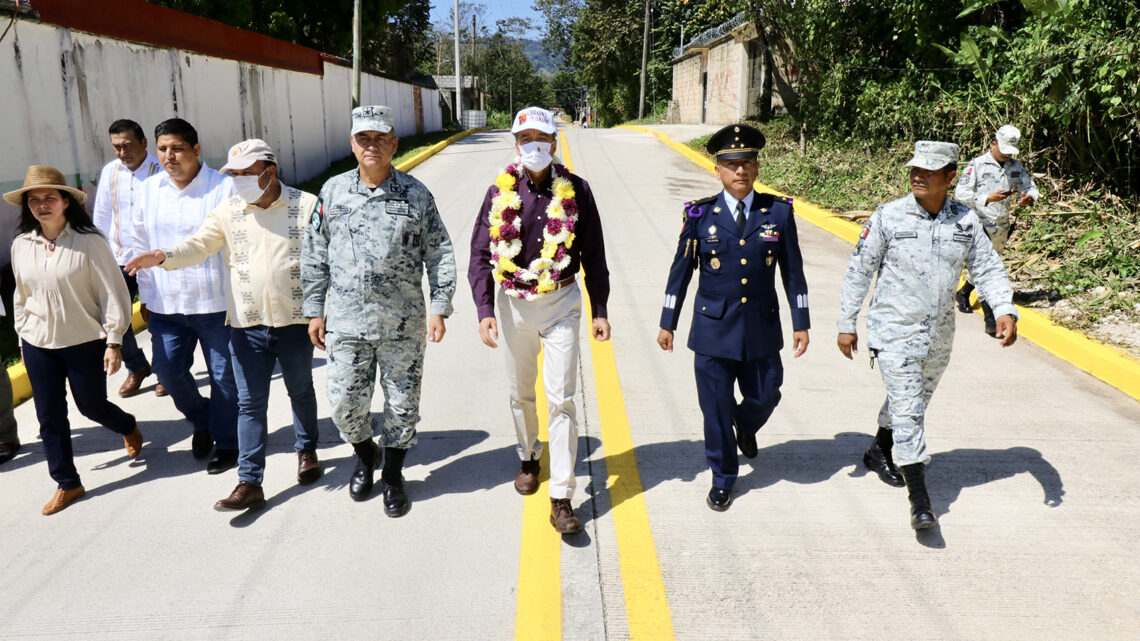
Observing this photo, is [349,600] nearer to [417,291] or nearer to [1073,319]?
[417,291]

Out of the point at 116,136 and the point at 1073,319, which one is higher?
the point at 116,136

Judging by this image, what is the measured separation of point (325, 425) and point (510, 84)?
287 ft

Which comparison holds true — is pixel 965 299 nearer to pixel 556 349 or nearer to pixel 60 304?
pixel 556 349

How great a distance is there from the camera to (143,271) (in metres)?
4.75

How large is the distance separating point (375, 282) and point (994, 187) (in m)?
6.07

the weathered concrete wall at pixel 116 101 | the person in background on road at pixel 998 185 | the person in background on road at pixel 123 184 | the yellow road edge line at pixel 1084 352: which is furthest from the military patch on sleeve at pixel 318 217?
the weathered concrete wall at pixel 116 101

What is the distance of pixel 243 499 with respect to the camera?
4043mm

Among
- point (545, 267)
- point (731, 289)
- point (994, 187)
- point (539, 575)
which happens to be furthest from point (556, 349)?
point (994, 187)

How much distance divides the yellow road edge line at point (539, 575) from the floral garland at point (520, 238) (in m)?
1.06

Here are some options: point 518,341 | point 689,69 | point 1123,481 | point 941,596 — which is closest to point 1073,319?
point 1123,481

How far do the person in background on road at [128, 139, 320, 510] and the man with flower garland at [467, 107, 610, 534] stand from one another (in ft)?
2.94

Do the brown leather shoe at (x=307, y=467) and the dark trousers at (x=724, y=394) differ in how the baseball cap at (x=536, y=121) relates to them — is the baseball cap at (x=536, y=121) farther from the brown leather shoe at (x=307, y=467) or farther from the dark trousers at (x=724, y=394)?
the brown leather shoe at (x=307, y=467)

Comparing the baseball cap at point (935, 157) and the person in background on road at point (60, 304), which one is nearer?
the baseball cap at point (935, 157)

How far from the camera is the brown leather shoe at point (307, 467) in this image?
441 centimetres
